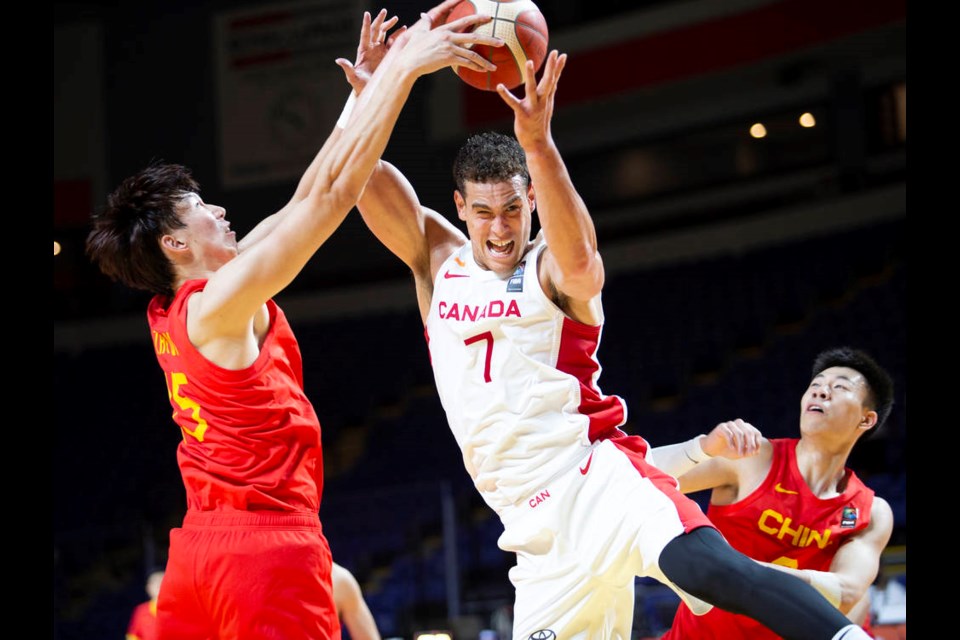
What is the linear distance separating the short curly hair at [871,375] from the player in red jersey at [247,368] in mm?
2333

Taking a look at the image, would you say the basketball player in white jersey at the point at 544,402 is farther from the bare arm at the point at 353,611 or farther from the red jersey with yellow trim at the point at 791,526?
the bare arm at the point at 353,611

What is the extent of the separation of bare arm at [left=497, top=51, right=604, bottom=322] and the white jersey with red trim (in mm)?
189

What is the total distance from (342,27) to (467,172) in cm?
1164

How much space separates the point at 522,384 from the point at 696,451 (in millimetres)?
904

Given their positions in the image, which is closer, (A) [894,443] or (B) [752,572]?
(B) [752,572]

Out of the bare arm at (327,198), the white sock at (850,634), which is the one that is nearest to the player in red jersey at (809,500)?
the white sock at (850,634)

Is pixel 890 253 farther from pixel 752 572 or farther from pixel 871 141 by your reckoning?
pixel 752 572

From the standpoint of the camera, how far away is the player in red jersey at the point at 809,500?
14.7 feet

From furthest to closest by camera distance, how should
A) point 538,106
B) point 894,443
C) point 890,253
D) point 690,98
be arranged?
point 690,98
point 890,253
point 894,443
point 538,106

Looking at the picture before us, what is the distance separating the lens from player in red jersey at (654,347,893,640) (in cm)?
448

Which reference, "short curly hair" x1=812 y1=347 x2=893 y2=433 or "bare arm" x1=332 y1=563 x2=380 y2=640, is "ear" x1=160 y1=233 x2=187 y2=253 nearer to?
"bare arm" x1=332 y1=563 x2=380 y2=640

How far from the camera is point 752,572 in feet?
10.2

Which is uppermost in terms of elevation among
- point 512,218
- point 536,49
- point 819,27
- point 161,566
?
point 819,27

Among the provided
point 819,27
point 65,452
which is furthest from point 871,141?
point 65,452
